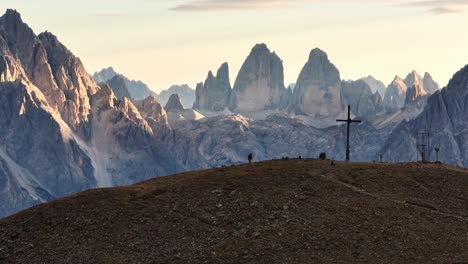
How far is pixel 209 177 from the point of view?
12269 cm

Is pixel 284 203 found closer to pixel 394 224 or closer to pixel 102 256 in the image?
pixel 394 224

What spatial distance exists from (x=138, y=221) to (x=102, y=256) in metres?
8.94

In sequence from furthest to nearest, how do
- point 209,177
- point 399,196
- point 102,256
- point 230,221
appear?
point 209,177 < point 399,196 < point 230,221 < point 102,256

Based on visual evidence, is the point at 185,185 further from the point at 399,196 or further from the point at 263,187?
the point at 399,196

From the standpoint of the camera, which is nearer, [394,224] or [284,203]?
[394,224]

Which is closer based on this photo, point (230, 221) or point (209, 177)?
point (230, 221)

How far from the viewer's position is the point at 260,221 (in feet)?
340

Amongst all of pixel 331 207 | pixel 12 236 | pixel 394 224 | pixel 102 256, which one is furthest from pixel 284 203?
pixel 12 236

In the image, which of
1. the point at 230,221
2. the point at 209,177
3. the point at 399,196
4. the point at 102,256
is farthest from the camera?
the point at 209,177

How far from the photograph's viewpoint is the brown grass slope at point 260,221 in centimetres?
9606

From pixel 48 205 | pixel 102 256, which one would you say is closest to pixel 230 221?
pixel 102 256

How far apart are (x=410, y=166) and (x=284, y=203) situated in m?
26.1

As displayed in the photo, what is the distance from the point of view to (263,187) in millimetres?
114375

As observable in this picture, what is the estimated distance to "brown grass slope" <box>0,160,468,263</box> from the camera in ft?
315
